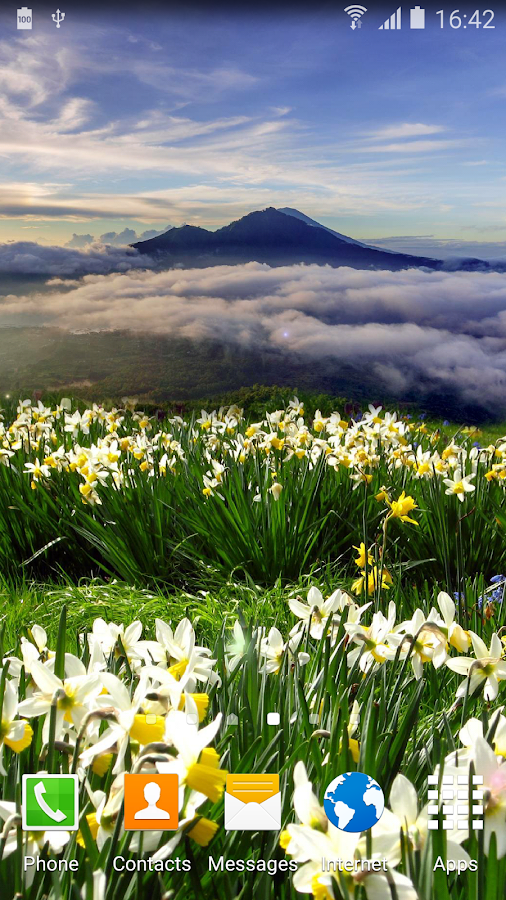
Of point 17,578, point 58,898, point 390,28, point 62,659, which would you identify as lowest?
point 17,578

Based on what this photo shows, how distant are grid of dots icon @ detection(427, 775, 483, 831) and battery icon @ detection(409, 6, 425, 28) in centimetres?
157

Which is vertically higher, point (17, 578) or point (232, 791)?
point (232, 791)

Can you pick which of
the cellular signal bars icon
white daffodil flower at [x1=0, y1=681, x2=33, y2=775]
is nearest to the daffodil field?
white daffodil flower at [x1=0, y1=681, x2=33, y2=775]

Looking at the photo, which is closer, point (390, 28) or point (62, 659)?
point (62, 659)

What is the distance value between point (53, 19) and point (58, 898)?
1724 mm

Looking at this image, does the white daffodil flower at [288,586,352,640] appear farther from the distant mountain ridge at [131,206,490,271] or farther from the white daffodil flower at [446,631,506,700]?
the distant mountain ridge at [131,206,490,271]

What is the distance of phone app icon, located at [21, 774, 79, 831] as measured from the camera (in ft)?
2.72

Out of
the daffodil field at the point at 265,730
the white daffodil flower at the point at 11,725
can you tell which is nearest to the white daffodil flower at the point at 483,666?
the daffodil field at the point at 265,730

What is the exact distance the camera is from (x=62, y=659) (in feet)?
3.02

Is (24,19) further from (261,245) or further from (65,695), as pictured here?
(261,245)

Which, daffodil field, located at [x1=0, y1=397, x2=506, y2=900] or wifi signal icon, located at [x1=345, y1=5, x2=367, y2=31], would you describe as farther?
wifi signal icon, located at [x1=345, y1=5, x2=367, y2=31]

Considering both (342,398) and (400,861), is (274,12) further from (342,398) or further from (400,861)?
(342,398)

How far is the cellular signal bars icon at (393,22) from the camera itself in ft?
5.18

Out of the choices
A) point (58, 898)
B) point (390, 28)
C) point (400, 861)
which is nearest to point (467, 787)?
point (400, 861)
